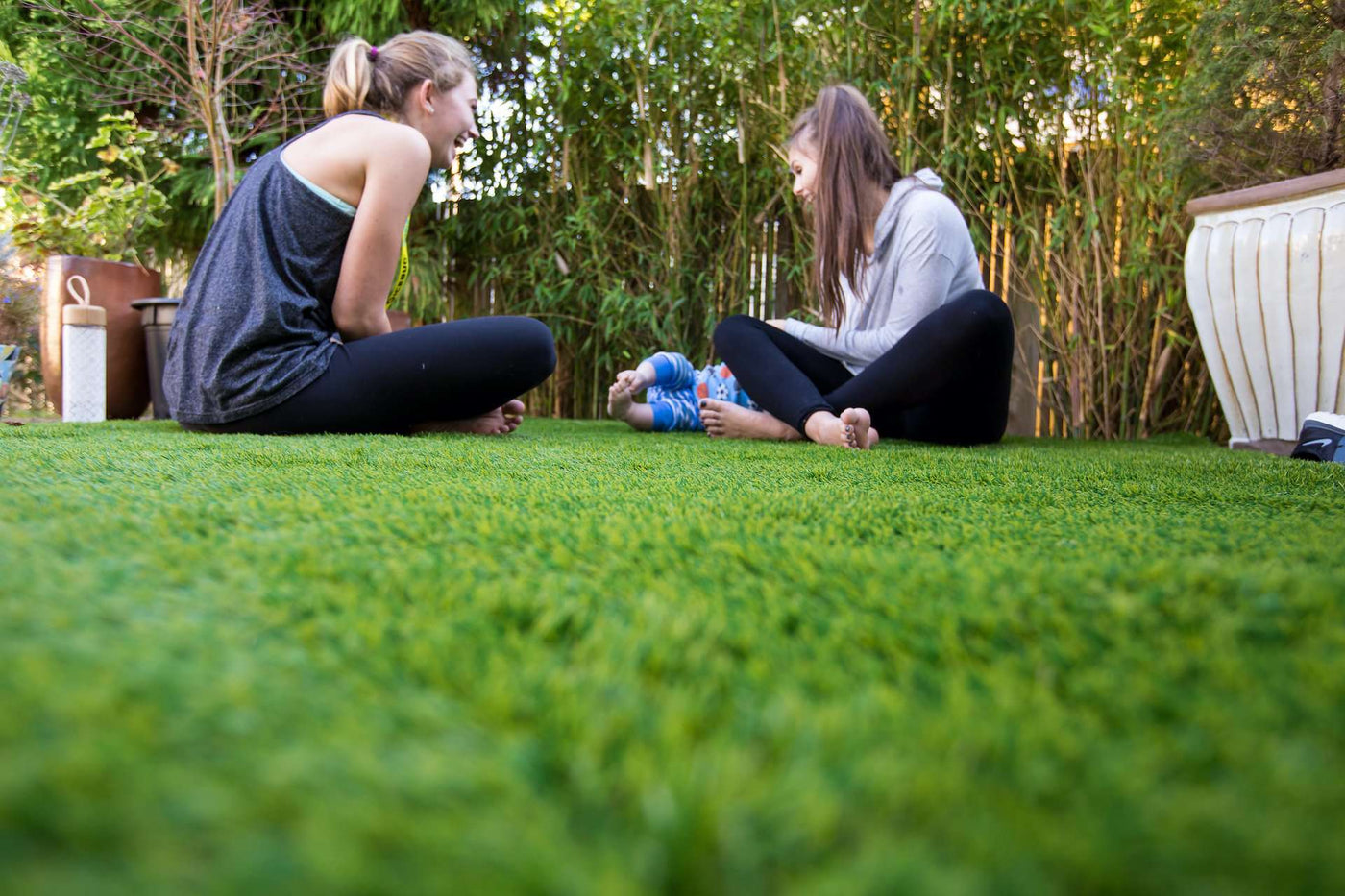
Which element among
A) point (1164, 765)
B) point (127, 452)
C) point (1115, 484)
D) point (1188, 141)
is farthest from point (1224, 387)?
point (127, 452)

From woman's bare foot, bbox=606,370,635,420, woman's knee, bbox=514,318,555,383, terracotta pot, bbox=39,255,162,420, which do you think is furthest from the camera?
terracotta pot, bbox=39,255,162,420

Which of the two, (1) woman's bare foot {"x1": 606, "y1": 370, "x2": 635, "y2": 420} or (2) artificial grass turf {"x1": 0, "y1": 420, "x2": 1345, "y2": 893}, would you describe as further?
(1) woman's bare foot {"x1": 606, "y1": 370, "x2": 635, "y2": 420}

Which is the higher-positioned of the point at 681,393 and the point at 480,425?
the point at 681,393

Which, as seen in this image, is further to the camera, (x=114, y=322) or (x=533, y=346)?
(x=114, y=322)

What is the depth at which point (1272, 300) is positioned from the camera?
6.98 feet

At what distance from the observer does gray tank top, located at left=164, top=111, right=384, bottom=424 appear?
5.91 feet

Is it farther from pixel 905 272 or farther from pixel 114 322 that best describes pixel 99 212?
pixel 905 272

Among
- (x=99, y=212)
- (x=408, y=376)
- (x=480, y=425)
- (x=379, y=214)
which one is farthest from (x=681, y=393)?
(x=99, y=212)

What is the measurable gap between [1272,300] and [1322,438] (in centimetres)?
52

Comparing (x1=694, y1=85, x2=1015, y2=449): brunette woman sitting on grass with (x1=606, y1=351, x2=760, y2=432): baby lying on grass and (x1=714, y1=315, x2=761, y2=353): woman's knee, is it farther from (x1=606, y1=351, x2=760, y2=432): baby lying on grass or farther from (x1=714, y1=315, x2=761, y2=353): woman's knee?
(x1=606, y1=351, x2=760, y2=432): baby lying on grass

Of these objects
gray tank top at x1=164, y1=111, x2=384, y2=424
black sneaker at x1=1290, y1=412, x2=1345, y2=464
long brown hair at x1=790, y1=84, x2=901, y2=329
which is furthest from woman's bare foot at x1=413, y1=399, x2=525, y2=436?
black sneaker at x1=1290, y1=412, x2=1345, y2=464

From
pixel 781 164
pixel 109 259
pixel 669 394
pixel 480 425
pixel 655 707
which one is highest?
pixel 781 164

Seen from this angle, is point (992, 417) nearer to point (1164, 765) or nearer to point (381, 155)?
point (381, 155)

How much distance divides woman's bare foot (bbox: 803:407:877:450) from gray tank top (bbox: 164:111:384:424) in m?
1.11
